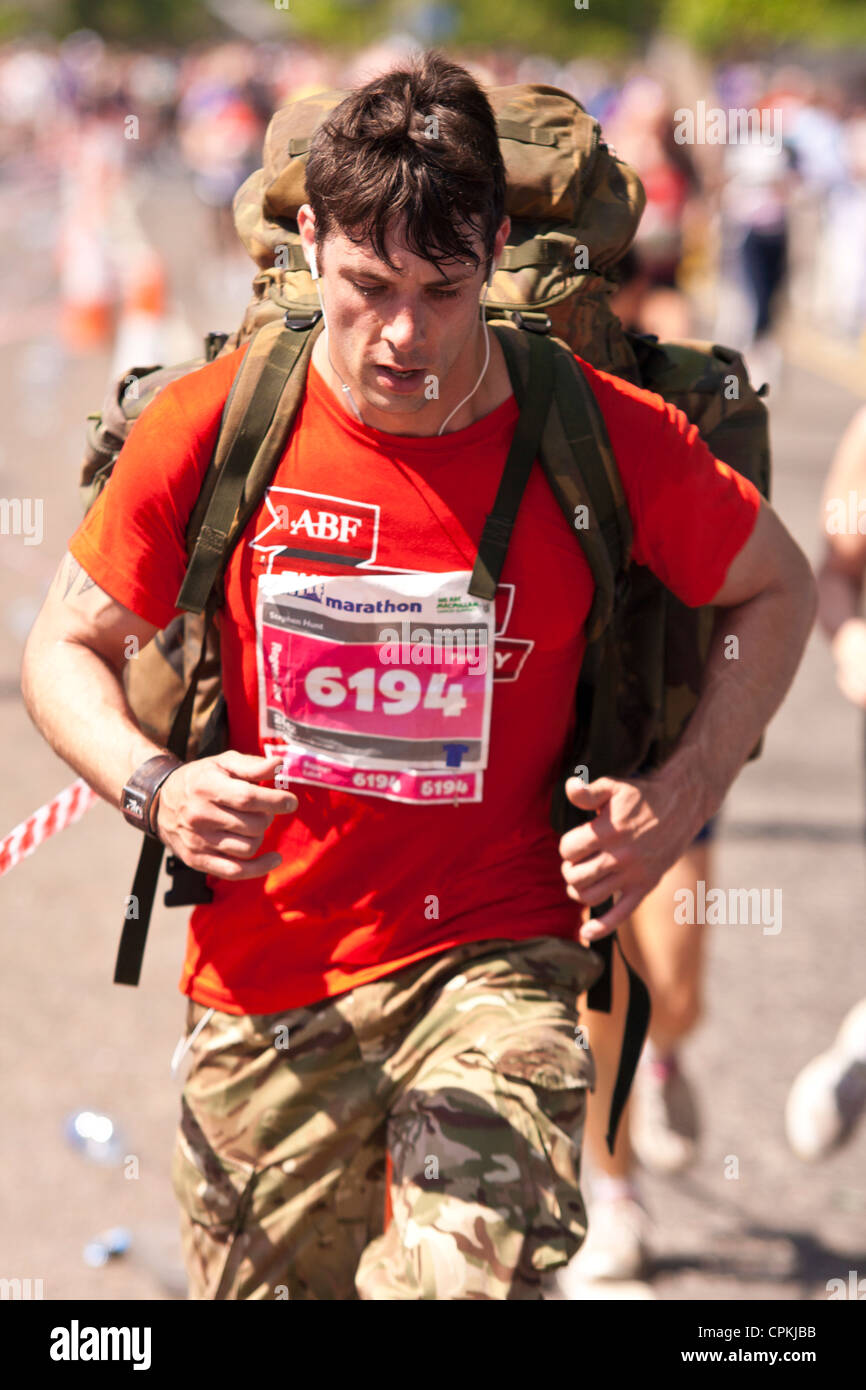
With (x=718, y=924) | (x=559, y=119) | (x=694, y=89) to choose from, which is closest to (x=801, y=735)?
(x=718, y=924)

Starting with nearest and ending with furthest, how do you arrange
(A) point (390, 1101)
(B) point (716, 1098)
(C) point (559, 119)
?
(A) point (390, 1101), (C) point (559, 119), (B) point (716, 1098)

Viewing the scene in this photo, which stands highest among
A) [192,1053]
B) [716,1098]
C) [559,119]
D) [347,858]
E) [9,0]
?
[9,0]

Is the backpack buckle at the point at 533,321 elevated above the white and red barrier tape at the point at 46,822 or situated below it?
above

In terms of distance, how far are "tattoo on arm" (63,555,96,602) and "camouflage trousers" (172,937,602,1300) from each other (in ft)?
2.58

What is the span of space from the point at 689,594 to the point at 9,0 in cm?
9394

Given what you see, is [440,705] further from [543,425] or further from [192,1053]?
[192,1053]

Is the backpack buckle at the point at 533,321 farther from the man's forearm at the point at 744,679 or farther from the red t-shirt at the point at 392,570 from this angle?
the man's forearm at the point at 744,679

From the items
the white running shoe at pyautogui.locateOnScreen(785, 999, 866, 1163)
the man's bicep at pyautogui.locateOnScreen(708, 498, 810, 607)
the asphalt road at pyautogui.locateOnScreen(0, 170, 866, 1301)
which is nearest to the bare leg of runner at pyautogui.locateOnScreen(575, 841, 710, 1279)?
the asphalt road at pyautogui.locateOnScreen(0, 170, 866, 1301)

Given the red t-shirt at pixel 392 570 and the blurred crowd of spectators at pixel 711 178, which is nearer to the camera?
the red t-shirt at pixel 392 570

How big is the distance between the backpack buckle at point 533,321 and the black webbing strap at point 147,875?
0.69 m

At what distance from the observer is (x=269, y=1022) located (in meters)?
3.04

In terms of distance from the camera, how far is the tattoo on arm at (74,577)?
9.29ft

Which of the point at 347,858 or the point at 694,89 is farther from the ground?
the point at 694,89

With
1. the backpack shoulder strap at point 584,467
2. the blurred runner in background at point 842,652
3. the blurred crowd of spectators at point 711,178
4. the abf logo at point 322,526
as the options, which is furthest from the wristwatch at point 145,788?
the blurred runner in background at point 842,652
